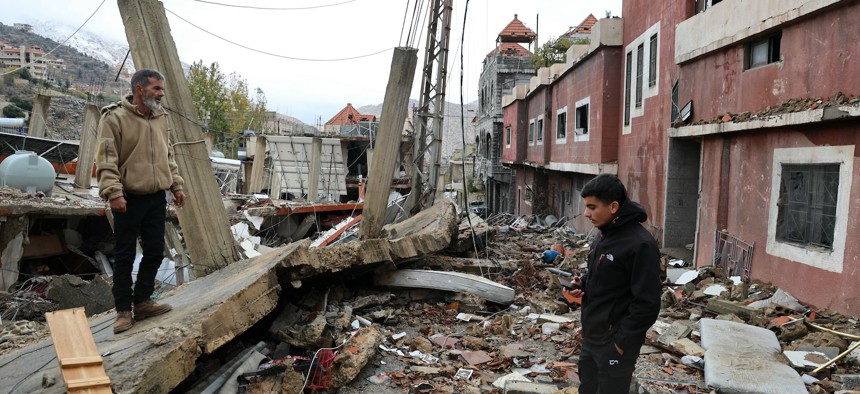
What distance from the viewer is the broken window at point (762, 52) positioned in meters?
7.44

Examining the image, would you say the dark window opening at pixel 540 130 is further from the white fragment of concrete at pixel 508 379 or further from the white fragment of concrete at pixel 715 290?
the white fragment of concrete at pixel 508 379

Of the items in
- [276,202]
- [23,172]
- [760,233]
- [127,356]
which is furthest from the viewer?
[276,202]

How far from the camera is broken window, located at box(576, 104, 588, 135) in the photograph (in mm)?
15950

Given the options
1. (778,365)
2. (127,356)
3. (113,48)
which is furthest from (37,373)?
(113,48)

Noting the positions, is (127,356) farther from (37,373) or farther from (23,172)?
(23,172)

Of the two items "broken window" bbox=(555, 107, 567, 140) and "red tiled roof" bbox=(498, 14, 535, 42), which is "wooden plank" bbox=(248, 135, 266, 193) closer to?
"broken window" bbox=(555, 107, 567, 140)

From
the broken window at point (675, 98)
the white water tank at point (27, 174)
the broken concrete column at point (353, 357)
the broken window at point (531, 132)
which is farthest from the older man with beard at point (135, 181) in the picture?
the broken window at point (531, 132)

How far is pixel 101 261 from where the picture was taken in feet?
35.0

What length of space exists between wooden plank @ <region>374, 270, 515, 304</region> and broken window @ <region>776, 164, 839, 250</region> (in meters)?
3.75

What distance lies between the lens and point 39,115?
16.0m

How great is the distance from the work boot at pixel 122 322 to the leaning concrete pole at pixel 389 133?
3.38 meters

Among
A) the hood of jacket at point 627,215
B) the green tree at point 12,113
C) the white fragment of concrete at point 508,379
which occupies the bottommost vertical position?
the white fragment of concrete at point 508,379

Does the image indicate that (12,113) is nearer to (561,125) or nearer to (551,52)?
(551,52)

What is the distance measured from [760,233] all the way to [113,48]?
23059cm
